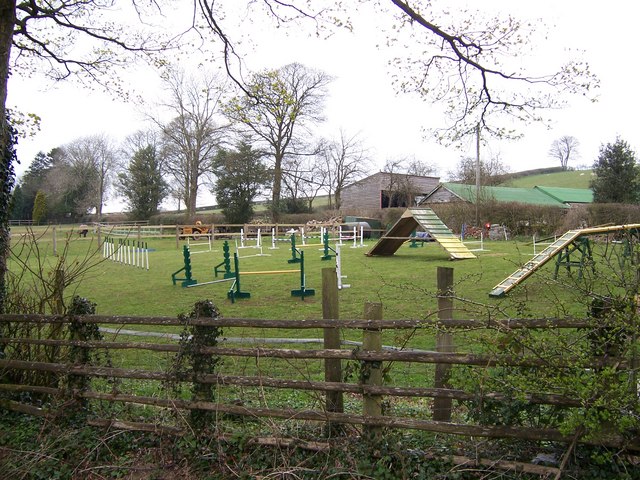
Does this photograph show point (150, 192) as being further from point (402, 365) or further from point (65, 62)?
point (402, 365)

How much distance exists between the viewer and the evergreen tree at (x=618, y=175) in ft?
93.6

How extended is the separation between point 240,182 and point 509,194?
2196 centimetres

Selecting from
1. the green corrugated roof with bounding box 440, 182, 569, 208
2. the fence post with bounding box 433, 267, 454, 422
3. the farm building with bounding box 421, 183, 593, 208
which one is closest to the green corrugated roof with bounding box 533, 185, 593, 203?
the farm building with bounding box 421, 183, 593, 208

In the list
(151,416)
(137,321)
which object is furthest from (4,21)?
(151,416)

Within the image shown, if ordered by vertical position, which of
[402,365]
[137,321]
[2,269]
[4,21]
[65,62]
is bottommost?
[402,365]

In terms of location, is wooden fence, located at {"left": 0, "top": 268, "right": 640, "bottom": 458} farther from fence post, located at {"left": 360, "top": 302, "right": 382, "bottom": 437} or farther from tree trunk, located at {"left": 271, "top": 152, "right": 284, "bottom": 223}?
tree trunk, located at {"left": 271, "top": 152, "right": 284, "bottom": 223}

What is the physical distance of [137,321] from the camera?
3.73 m

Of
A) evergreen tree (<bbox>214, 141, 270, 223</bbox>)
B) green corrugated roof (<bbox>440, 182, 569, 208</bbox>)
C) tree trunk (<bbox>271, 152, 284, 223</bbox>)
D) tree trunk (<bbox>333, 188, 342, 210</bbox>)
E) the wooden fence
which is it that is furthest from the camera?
tree trunk (<bbox>333, 188, 342, 210</bbox>)

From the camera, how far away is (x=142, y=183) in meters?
47.2

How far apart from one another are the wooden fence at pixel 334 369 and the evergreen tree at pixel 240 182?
37208 millimetres

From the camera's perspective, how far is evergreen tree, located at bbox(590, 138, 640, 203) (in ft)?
93.6

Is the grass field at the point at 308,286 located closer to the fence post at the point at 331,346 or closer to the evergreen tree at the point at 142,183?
the fence post at the point at 331,346

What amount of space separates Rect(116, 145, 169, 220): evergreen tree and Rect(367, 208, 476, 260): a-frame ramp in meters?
34.9

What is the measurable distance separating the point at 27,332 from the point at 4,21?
120 inches
